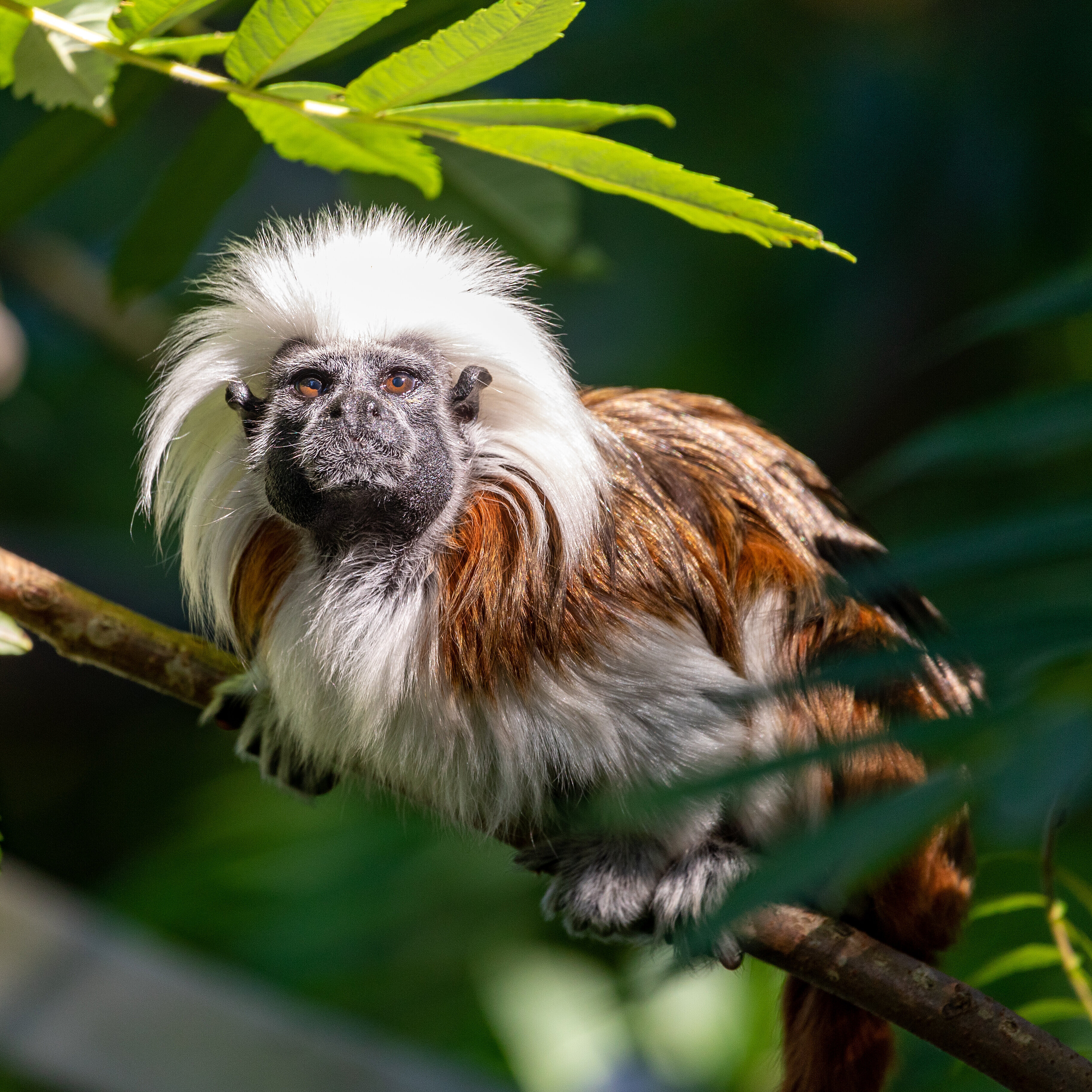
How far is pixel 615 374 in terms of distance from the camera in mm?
5559

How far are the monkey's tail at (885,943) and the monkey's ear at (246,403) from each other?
4.42ft

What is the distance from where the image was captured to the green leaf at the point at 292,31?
53.4 inches

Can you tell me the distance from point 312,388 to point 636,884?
3.28 feet

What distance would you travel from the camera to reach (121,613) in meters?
2.20

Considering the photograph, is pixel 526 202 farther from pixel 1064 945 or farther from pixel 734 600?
pixel 1064 945

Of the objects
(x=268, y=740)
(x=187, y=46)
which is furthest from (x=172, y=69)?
(x=268, y=740)

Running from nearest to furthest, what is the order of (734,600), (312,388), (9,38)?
(9,38) → (312,388) → (734,600)

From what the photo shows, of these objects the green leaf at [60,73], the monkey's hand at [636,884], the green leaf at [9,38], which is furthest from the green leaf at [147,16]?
the monkey's hand at [636,884]

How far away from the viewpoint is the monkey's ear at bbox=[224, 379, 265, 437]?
220 cm

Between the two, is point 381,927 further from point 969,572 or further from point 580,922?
point 969,572

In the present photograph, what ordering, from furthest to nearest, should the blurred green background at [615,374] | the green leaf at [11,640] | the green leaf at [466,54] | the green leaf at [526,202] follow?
the blurred green background at [615,374] → the green leaf at [526,202] → the green leaf at [11,640] → the green leaf at [466,54]

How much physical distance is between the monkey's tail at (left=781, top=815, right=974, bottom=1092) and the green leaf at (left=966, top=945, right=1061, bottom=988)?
0.28 m

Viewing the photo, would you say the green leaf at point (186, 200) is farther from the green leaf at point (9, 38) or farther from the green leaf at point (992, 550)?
the green leaf at point (992, 550)

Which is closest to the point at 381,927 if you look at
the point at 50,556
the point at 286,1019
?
the point at 286,1019
